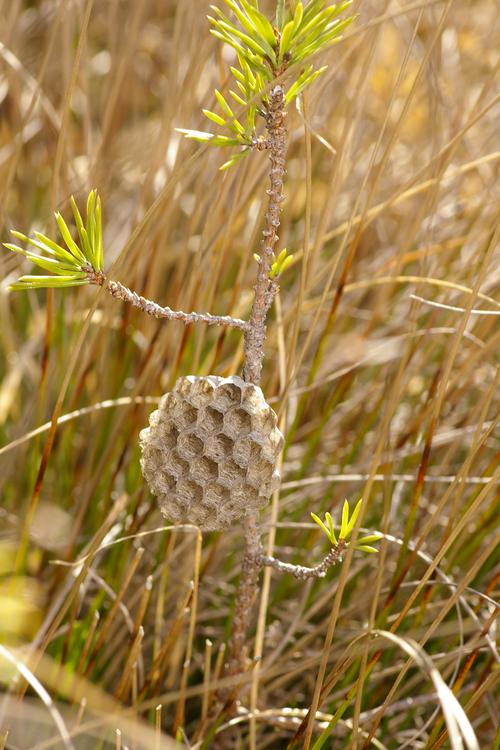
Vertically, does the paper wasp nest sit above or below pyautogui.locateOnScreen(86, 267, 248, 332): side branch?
below

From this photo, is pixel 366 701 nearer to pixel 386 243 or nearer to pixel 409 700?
pixel 409 700

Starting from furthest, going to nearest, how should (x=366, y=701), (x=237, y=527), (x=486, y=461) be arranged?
1. (x=486, y=461)
2. (x=237, y=527)
3. (x=366, y=701)

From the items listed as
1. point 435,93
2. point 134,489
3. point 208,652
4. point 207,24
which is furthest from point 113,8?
point 208,652

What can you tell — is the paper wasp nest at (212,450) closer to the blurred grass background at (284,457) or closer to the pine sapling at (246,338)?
the pine sapling at (246,338)

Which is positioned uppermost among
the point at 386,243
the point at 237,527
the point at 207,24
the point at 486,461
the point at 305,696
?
the point at 207,24

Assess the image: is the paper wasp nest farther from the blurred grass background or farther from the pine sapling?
the blurred grass background

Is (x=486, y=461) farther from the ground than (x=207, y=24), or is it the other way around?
(x=207, y=24)

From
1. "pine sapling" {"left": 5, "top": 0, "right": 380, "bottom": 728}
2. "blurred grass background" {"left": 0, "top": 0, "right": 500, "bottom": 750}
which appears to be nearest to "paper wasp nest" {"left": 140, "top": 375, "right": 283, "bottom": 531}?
"pine sapling" {"left": 5, "top": 0, "right": 380, "bottom": 728}
